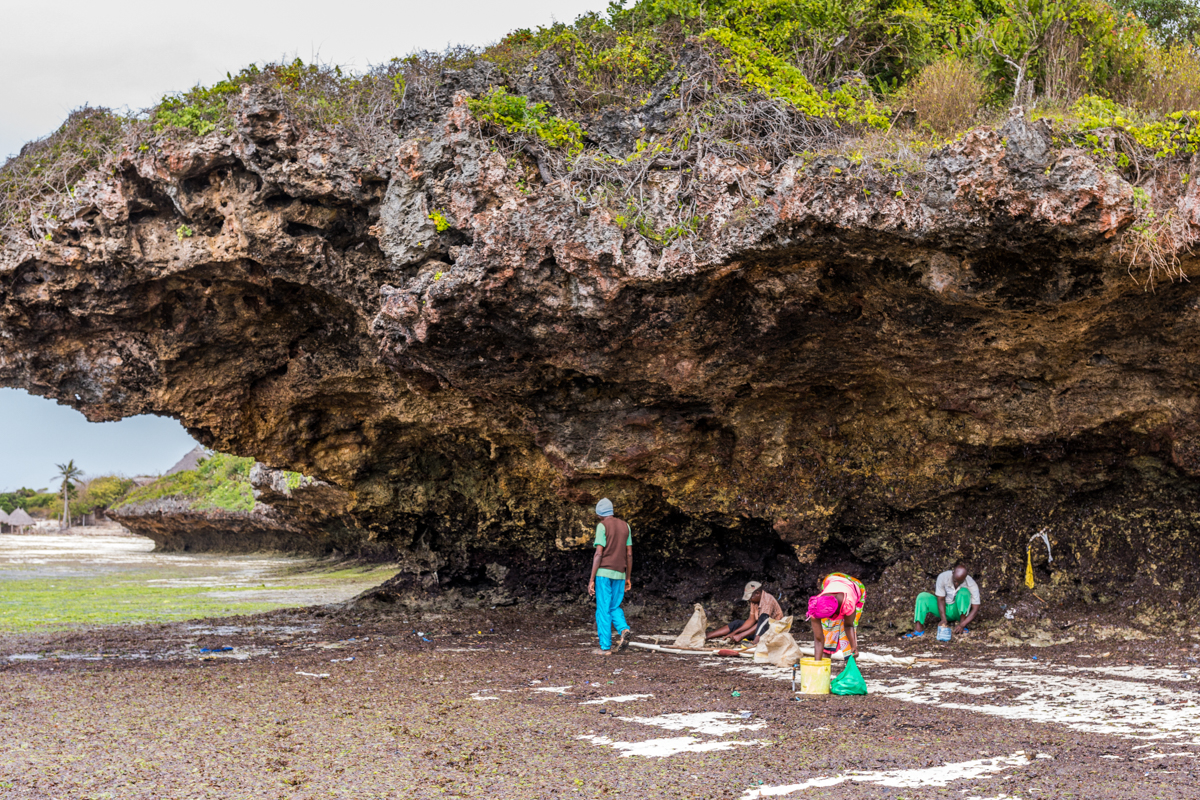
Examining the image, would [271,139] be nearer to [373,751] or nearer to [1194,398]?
[373,751]

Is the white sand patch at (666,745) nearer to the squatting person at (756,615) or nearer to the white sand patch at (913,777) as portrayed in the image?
the white sand patch at (913,777)

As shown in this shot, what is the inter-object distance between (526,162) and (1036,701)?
24.3 feet

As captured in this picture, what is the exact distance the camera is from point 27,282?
1038 centimetres

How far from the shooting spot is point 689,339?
9.55 m

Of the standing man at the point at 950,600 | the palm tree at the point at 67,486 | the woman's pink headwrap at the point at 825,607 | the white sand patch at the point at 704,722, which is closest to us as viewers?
the white sand patch at the point at 704,722

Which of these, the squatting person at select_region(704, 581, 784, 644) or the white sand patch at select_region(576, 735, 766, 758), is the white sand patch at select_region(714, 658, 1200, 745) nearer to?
the squatting person at select_region(704, 581, 784, 644)

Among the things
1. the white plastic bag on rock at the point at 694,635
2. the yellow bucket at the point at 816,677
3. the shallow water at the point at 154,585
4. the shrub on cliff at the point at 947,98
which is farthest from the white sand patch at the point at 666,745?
the shallow water at the point at 154,585

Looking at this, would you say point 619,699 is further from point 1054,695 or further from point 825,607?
point 1054,695

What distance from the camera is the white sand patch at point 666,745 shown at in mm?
5531

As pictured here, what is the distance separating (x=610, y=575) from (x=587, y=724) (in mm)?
3704

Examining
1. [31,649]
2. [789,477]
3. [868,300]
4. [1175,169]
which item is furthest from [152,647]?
[1175,169]

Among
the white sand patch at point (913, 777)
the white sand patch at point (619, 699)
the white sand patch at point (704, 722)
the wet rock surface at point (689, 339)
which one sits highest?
the wet rock surface at point (689, 339)

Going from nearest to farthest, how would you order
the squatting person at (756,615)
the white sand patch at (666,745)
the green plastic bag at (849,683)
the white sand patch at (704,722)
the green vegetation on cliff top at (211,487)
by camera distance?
the white sand patch at (666,745) < the white sand patch at (704,722) < the green plastic bag at (849,683) < the squatting person at (756,615) < the green vegetation on cliff top at (211,487)

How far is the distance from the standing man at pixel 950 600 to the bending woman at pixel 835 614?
3718mm
